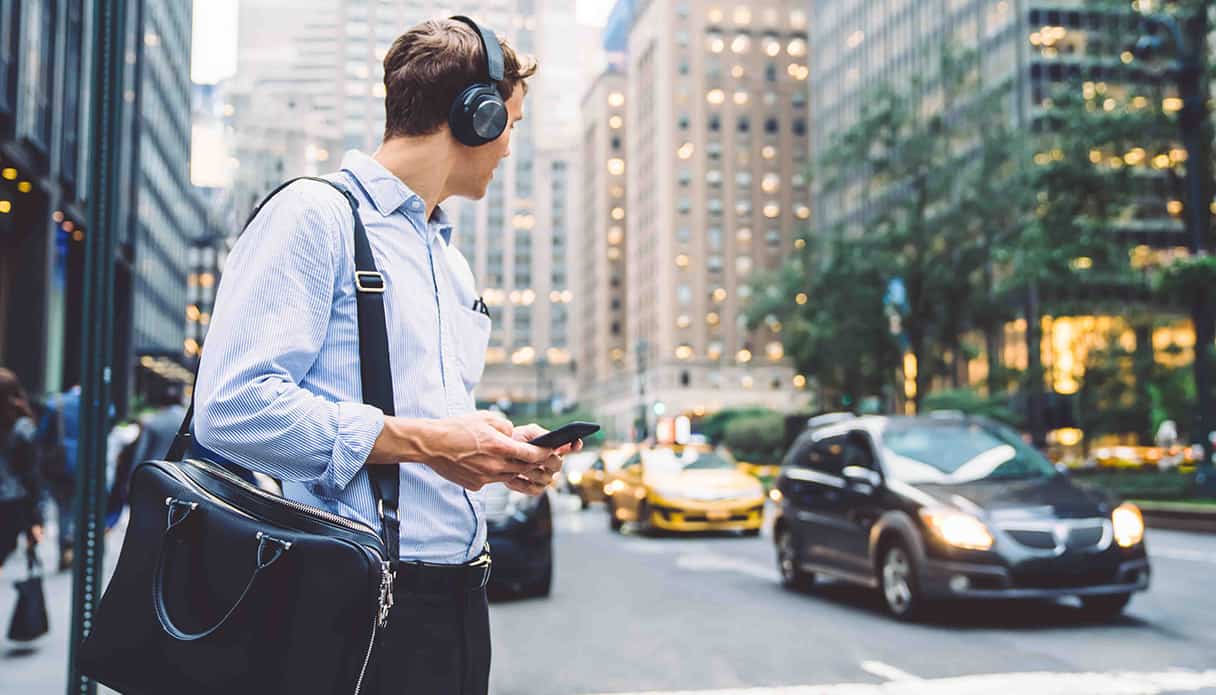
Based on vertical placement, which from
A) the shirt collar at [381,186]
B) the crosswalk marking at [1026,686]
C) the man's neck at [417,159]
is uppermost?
the man's neck at [417,159]

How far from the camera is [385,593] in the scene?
1801 millimetres

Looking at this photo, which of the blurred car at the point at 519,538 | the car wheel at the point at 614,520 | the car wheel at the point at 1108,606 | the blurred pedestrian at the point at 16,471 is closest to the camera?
the blurred pedestrian at the point at 16,471

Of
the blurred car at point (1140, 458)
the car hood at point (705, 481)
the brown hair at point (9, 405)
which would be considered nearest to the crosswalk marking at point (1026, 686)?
the brown hair at point (9, 405)

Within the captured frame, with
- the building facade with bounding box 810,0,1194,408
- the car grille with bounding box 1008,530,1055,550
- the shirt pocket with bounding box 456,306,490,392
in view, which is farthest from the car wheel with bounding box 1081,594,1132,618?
the building facade with bounding box 810,0,1194,408

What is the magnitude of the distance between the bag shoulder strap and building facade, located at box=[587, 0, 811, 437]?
113 m

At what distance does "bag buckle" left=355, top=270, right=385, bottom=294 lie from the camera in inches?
78.9

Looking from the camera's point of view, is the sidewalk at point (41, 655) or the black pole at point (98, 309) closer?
the black pole at point (98, 309)

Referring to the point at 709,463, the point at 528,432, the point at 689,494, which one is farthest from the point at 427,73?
the point at 709,463

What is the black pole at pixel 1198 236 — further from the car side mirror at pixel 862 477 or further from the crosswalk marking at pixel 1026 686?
the crosswalk marking at pixel 1026 686

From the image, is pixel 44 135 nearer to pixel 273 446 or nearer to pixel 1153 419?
pixel 273 446

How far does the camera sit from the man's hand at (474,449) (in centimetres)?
192

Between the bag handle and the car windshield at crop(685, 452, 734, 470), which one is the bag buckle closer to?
the bag handle

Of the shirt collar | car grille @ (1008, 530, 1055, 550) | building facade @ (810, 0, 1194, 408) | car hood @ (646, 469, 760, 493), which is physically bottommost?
car hood @ (646, 469, 760, 493)

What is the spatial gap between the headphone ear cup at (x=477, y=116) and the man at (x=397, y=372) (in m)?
0.02
